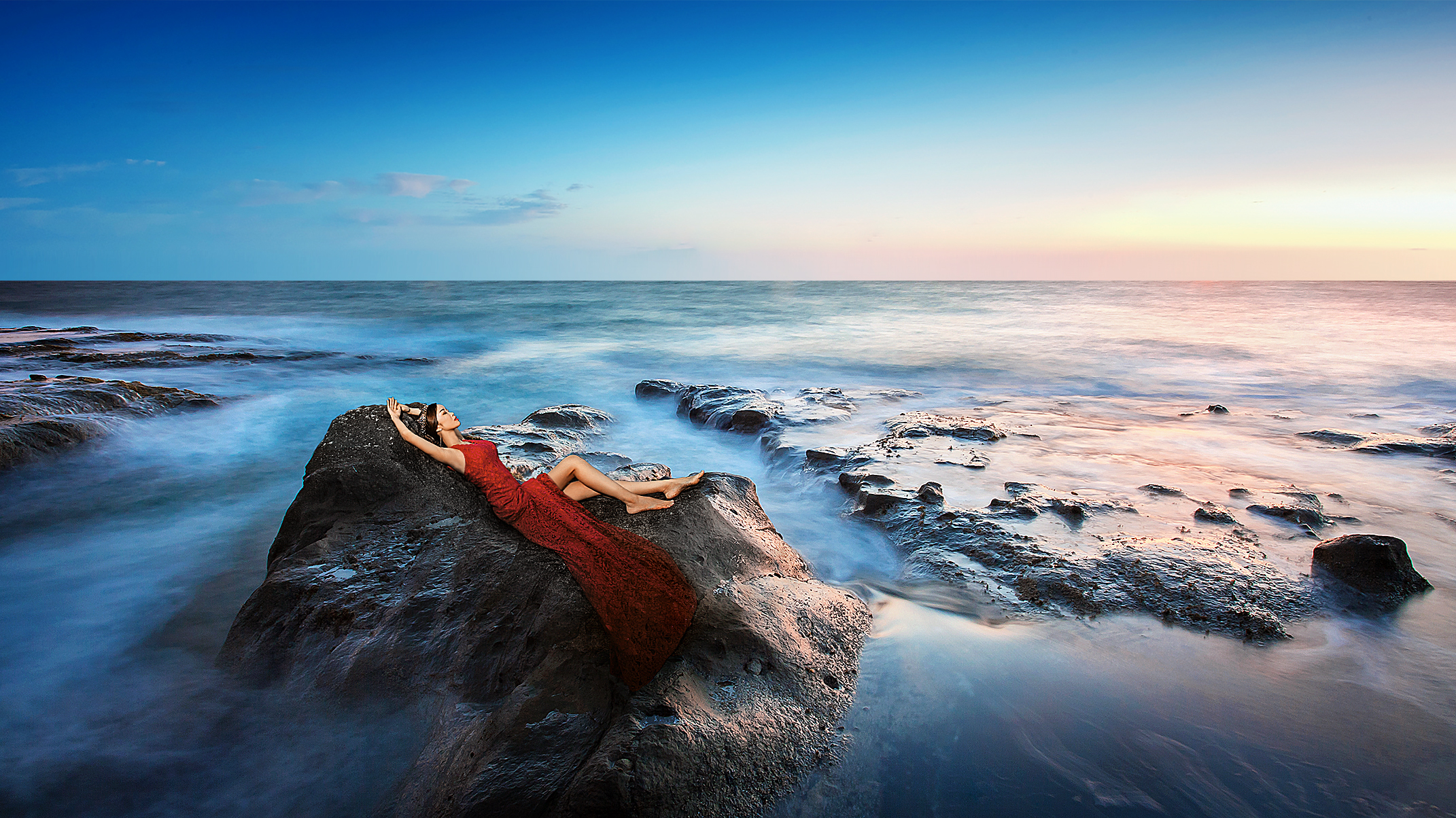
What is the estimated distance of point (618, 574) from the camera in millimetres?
3025

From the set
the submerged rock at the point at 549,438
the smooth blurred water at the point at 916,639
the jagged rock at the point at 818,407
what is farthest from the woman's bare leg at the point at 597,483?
the jagged rock at the point at 818,407

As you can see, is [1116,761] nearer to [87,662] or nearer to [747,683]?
[747,683]

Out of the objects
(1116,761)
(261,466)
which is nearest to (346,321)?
(261,466)

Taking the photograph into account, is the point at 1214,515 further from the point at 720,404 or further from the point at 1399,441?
the point at 720,404

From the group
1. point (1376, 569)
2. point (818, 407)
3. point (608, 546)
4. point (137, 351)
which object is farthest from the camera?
point (137, 351)

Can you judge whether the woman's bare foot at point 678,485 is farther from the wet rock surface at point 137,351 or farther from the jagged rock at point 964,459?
the wet rock surface at point 137,351

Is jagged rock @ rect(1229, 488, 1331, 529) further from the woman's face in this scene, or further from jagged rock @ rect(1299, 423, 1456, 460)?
the woman's face

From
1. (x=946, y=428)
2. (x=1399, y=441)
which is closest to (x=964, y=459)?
(x=946, y=428)

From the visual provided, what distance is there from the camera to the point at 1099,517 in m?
5.57

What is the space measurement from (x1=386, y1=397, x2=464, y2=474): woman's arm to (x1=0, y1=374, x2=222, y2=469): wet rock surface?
5.95 meters

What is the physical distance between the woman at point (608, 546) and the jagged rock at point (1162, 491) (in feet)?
15.9

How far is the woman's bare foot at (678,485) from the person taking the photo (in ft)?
12.9

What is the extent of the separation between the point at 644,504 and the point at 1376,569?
16.5ft

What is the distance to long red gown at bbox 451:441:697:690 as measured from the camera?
2795mm
